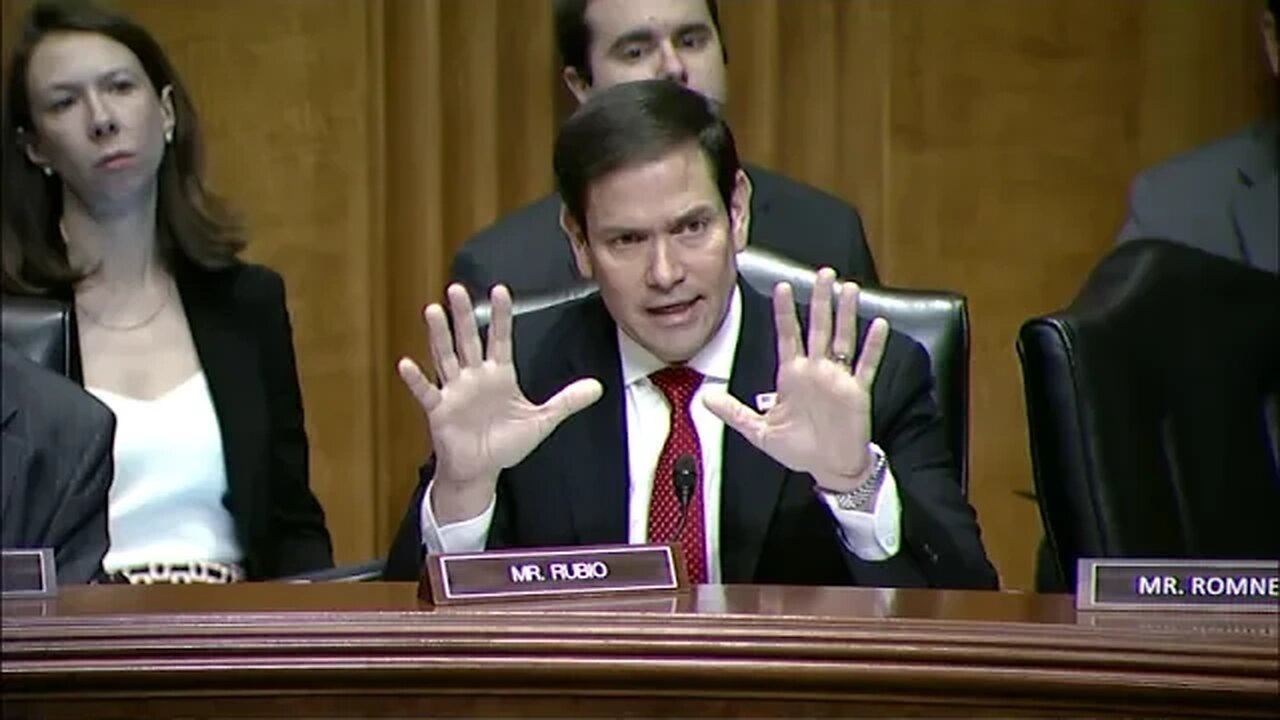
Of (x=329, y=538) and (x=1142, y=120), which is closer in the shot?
(x=329, y=538)

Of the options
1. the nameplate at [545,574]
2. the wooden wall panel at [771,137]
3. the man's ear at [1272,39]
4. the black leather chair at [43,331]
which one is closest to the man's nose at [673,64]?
the wooden wall panel at [771,137]

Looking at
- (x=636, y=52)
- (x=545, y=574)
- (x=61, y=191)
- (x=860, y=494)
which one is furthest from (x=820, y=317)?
(x=61, y=191)

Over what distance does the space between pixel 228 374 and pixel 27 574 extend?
35.3 inches

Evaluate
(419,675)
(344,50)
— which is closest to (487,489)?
(419,675)

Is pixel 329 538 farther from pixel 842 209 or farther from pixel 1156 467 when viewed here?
pixel 1156 467

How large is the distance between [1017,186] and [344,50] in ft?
2.83

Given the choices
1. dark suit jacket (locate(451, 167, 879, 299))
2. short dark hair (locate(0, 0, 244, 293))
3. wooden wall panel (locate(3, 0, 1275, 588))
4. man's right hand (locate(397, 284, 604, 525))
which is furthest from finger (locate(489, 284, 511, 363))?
wooden wall panel (locate(3, 0, 1275, 588))

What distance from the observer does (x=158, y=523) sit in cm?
235

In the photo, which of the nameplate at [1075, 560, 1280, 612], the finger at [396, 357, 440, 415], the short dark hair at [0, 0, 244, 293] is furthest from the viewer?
the short dark hair at [0, 0, 244, 293]

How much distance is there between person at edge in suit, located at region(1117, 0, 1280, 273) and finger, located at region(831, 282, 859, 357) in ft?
2.80

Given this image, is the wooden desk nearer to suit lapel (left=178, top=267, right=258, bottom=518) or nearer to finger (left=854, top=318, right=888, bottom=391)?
finger (left=854, top=318, right=888, bottom=391)

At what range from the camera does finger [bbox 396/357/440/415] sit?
181cm

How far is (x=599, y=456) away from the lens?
2041mm

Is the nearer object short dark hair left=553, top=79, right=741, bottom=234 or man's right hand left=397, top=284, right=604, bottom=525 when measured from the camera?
man's right hand left=397, top=284, right=604, bottom=525
